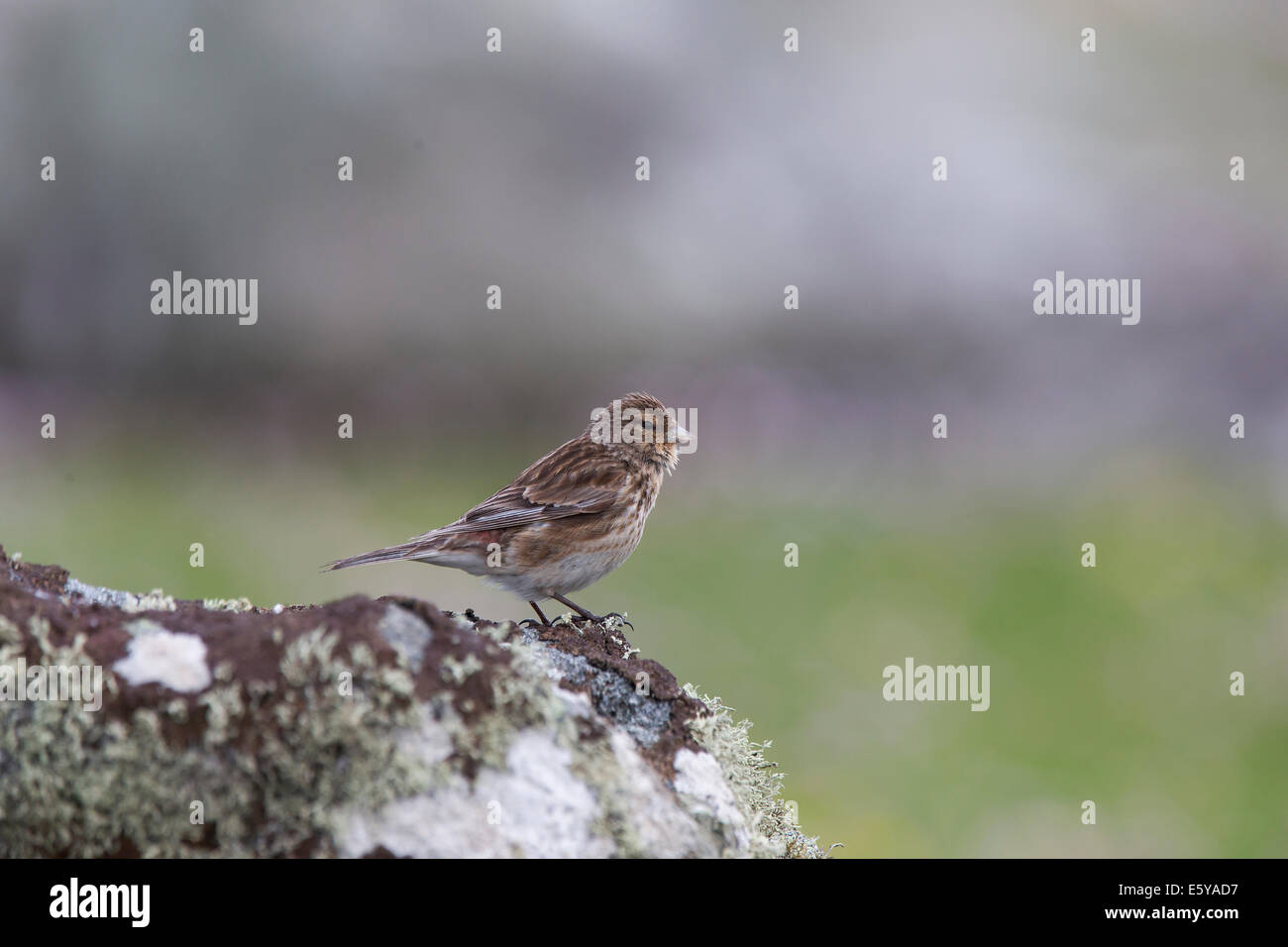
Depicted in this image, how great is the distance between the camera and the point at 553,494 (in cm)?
625

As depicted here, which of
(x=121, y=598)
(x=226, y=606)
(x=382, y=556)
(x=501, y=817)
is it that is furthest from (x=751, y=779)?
(x=382, y=556)

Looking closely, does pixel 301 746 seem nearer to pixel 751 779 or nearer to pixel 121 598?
pixel 121 598

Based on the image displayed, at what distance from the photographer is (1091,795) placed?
9.27m

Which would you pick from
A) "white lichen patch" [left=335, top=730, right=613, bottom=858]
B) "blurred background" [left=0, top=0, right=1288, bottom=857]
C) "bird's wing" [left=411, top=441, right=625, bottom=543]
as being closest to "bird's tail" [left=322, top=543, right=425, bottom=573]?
"bird's wing" [left=411, top=441, right=625, bottom=543]

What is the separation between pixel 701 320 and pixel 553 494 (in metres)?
8.84

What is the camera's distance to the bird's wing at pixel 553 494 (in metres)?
6.11

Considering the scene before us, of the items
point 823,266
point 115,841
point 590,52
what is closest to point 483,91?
point 590,52

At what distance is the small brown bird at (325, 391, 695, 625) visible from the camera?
600 cm

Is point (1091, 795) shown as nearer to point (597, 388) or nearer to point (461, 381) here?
point (597, 388)

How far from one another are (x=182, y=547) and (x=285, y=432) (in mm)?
2733

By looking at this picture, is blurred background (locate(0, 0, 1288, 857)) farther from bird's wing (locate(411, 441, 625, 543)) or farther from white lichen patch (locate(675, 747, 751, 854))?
white lichen patch (locate(675, 747, 751, 854))

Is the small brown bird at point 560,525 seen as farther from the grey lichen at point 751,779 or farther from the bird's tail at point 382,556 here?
the grey lichen at point 751,779

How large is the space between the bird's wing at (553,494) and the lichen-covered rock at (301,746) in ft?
8.48

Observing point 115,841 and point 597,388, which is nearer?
point 115,841
